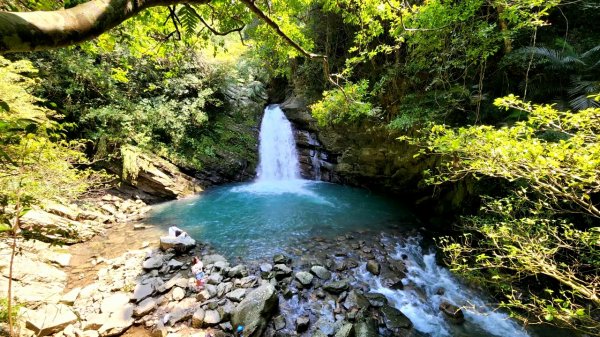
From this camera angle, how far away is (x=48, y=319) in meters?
3.76

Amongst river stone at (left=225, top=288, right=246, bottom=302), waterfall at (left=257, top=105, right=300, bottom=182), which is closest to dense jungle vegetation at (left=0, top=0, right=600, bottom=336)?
waterfall at (left=257, top=105, right=300, bottom=182)

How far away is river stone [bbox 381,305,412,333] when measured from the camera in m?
4.00

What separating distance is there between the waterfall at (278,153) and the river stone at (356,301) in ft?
27.5

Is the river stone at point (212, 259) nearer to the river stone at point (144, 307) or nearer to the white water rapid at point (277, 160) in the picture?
the river stone at point (144, 307)

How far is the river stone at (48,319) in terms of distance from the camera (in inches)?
143

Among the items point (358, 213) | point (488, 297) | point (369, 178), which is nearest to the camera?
point (488, 297)

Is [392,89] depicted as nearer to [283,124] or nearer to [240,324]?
[283,124]

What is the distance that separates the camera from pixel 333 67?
479 inches

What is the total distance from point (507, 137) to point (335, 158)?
9078mm

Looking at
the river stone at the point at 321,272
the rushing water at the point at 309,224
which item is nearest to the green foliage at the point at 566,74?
the rushing water at the point at 309,224

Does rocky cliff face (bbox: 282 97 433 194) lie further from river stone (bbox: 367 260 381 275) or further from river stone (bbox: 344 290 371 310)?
river stone (bbox: 344 290 371 310)

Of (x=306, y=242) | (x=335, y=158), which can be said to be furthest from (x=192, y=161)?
(x=306, y=242)

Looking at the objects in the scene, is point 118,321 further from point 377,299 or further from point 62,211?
point 62,211

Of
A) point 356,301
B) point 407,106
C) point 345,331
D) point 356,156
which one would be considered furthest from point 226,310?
point 356,156
